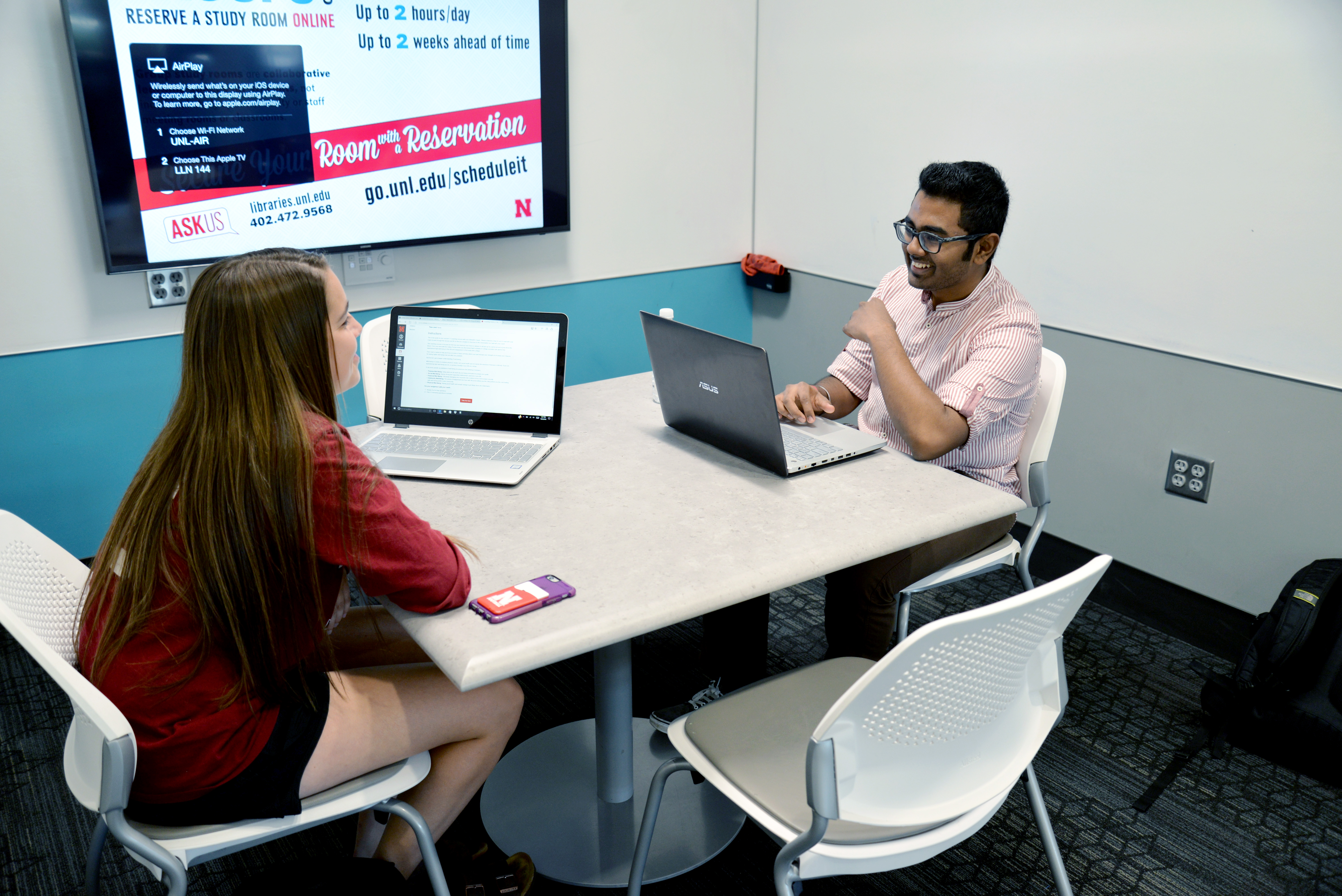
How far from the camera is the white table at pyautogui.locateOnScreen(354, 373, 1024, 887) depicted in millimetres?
1344

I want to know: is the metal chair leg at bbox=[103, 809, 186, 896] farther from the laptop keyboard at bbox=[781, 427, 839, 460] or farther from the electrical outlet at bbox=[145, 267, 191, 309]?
the electrical outlet at bbox=[145, 267, 191, 309]

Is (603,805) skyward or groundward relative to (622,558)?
groundward

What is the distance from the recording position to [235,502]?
4.20 ft

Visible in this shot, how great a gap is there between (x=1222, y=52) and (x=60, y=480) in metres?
3.43

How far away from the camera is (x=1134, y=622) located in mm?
2861

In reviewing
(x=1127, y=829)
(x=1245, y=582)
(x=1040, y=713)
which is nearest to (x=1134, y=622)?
(x=1245, y=582)

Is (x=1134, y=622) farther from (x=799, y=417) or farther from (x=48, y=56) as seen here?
(x=48, y=56)

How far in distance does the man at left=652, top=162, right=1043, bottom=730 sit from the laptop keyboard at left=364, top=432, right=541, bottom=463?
521mm

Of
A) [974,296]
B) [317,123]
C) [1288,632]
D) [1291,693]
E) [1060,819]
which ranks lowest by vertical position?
[1060,819]

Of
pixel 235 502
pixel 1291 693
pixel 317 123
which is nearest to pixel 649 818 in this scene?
pixel 235 502

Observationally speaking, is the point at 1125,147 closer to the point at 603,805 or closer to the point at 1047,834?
the point at 1047,834

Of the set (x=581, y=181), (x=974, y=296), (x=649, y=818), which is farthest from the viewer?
(x=581, y=181)

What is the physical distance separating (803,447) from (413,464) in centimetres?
76

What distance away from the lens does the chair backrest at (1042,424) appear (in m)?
2.15
